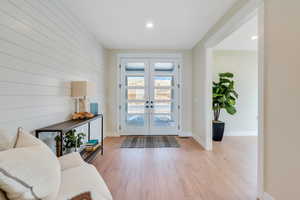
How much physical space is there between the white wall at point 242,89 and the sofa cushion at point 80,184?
4371 millimetres

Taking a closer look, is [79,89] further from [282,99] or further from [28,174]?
[282,99]

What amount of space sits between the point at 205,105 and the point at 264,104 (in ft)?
6.20

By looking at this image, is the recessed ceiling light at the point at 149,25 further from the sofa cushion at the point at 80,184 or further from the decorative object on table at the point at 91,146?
the sofa cushion at the point at 80,184

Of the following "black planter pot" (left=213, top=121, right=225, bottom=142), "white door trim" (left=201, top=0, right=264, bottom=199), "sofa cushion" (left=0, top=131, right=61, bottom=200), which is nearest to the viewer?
"sofa cushion" (left=0, top=131, right=61, bottom=200)

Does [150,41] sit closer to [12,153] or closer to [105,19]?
[105,19]

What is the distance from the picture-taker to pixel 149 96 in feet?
15.8

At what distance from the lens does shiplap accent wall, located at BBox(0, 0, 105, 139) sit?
1.52 meters

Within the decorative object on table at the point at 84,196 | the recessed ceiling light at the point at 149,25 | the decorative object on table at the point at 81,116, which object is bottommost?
the decorative object on table at the point at 84,196

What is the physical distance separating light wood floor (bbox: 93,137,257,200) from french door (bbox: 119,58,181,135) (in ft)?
3.98

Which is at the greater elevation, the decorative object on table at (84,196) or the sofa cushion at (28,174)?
the sofa cushion at (28,174)

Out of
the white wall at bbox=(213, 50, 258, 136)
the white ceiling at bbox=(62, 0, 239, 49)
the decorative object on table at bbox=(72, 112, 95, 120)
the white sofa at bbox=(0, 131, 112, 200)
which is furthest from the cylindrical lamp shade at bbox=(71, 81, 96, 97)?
the white wall at bbox=(213, 50, 258, 136)

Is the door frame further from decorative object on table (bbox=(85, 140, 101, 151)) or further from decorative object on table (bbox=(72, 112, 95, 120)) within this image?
decorative object on table (bbox=(72, 112, 95, 120))

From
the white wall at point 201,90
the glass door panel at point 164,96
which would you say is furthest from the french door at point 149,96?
the white wall at point 201,90

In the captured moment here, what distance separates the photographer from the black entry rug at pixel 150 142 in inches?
150
